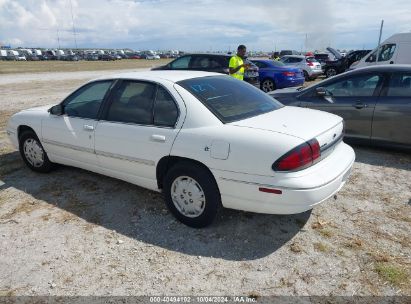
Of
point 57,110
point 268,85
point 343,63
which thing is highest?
point 57,110

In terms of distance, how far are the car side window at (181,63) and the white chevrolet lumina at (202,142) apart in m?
8.10

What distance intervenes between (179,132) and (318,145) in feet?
4.40

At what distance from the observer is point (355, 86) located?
612 centimetres

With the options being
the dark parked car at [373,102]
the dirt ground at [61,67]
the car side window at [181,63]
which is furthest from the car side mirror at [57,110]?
the dirt ground at [61,67]

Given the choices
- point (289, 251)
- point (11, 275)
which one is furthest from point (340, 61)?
point (11, 275)

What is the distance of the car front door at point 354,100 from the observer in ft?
19.2

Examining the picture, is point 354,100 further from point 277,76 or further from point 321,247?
point 277,76

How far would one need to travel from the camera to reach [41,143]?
16.6ft

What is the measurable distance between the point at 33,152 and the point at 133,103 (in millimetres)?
2205

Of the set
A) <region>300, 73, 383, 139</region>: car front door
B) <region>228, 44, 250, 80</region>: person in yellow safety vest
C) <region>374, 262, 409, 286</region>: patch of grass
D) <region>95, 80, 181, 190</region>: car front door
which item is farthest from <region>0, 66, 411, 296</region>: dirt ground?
<region>228, 44, 250, 80</region>: person in yellow safety vest

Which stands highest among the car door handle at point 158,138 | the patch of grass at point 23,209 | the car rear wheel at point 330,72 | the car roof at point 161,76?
the car roof at point 161,76

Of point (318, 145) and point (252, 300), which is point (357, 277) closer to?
point (252, 300)

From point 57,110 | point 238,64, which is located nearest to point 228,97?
point 57,110

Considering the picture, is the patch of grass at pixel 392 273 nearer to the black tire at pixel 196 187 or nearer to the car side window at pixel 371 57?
the black tire at pixel 196 187
